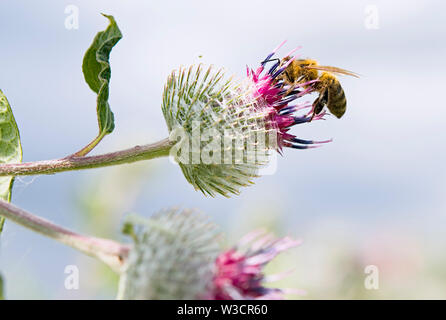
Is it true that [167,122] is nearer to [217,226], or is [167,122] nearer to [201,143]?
[201,143]

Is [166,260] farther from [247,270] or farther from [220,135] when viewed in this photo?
[220,135]

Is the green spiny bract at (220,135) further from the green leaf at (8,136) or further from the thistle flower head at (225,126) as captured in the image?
the green leaf at (8,136)

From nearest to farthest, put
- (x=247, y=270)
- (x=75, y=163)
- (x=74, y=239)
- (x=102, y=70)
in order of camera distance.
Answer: (x=74, y=239) → (x=247, y=270) → (x=75, y=163) → (x=102, y=70)

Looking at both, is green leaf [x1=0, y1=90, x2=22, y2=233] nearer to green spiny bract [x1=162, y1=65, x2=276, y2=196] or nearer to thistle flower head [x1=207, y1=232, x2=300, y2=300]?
green spiny bract [x1=162, y1=65, x2=276, y2=196]

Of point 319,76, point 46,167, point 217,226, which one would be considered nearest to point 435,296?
point 319,76

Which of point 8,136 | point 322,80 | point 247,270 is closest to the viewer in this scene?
point 247,270

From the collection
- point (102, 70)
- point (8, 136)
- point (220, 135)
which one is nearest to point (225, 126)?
point (220, 135)
